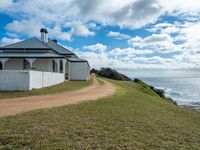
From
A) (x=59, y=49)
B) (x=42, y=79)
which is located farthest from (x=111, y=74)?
(x=42, y=79)

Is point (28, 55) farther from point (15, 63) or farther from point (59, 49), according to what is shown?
point (59, 49)

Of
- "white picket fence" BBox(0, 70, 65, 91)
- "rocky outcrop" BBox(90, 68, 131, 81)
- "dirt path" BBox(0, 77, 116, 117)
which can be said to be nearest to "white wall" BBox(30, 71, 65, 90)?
"white picket fence" BBox(0, 70, 65, 91)

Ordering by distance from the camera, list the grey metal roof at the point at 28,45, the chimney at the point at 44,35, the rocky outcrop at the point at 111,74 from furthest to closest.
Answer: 1. the rocky outcrop at the point at 111,74
2. the chimney at the point at 44,35
3. the grey metal roof at the point at 28,45

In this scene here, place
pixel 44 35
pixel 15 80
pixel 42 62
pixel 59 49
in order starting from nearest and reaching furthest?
pixel 15 80 < pixel 42 62 < pixel 44 35 < pixel 59 49

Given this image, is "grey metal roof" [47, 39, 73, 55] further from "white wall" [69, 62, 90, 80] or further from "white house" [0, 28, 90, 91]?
"white wall" [69, 62, 90, 80]

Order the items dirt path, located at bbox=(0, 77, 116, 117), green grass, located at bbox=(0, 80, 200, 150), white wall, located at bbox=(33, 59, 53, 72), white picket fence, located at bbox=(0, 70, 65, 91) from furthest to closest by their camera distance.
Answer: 1. white wall, located at bbox=(33, 59, 53, 72)
2. white picket fence, located at bbox=(0, 70, 65, 91)
3. dirt path, located at bbox=(0, 77, 116, 117)
4. green grass, located at bbox=(0, 80, 200, 150)

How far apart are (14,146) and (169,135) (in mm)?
4377

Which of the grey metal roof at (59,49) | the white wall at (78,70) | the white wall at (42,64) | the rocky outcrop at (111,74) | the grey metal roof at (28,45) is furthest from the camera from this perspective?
the rocky outcrop at (111,74)

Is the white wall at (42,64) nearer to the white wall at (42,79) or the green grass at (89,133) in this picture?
the white wall at (42,79)

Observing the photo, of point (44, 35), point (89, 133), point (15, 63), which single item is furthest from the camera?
point (44, 35)

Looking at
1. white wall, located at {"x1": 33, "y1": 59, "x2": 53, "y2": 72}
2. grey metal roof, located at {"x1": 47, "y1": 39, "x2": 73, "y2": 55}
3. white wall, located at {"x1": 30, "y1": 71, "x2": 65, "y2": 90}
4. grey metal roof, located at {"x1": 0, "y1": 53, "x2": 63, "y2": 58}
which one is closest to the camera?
white wall, located at {"x1": 30, "y1": 71, "x2": 65, "y2": 90}

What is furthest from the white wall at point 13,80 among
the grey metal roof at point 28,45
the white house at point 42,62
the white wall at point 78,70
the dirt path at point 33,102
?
the white wall at point 78,70

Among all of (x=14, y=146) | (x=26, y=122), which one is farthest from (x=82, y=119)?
(x=14, y=146)

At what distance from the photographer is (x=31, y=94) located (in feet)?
57.9
